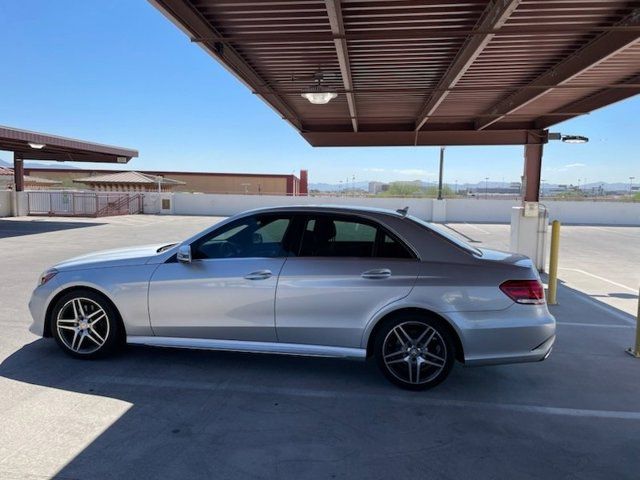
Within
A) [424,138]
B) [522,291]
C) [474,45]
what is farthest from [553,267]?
[424,138]

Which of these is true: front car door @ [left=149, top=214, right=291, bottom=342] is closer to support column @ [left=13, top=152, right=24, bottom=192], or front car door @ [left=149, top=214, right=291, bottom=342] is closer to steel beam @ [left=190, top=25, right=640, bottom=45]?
steel beam @ [left=190, top=25, right=640, bottom=45]

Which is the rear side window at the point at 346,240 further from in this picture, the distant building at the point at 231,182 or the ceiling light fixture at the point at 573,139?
the distant building at the point at 231,182

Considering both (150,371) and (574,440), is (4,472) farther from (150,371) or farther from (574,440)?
(574,440)

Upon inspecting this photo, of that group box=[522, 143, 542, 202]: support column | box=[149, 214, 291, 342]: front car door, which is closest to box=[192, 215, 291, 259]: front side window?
box=[149, 214, 291, 342]: front car door

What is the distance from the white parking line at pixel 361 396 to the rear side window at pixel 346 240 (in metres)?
1.20

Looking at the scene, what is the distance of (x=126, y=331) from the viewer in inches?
179

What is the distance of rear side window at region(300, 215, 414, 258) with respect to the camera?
425 cm

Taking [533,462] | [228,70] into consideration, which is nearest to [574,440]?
[533,462]

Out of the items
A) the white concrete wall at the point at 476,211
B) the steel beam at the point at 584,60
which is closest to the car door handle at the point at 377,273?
the steel beam at the point at 584,60

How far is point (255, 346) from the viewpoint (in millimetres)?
4301

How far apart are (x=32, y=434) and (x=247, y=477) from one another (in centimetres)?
162

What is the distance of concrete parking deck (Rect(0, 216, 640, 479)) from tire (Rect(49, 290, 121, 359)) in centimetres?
15

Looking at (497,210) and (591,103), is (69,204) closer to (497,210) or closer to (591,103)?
(497,210)

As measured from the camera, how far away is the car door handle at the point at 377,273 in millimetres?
4094
